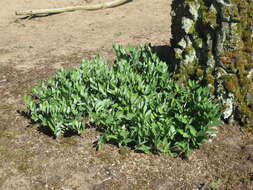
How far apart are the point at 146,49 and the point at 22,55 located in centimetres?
360

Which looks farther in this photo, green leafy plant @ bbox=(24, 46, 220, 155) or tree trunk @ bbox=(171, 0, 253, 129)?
tree trunk @ bbox=(171, 0, 253, 129)

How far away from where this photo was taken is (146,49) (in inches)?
243

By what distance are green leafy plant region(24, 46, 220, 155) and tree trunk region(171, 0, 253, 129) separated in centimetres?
28

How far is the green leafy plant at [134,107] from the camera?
14.8 feet

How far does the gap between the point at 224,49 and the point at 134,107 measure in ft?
5.00

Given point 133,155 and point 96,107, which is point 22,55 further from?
point 133,155

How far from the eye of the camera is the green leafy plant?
450cm

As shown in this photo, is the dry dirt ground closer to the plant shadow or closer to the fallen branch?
the plant shadow

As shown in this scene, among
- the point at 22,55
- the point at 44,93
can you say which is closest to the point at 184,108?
the point at 44,93

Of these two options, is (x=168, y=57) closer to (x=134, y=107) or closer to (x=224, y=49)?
(x=224, y=49)

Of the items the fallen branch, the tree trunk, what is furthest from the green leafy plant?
the fallen branch

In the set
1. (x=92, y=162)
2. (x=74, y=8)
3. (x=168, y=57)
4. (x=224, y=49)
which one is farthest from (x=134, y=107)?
(x=74, y=8)

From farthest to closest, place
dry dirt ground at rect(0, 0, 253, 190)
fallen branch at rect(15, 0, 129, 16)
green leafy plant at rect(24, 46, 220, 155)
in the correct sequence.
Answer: fallen branch at rect(15, 0, 129, 16) → green leafy plant at rect(24, 46, 220, 155) → dry dirt ground at rect(0, 0, 253, 190)

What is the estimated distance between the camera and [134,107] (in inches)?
190
